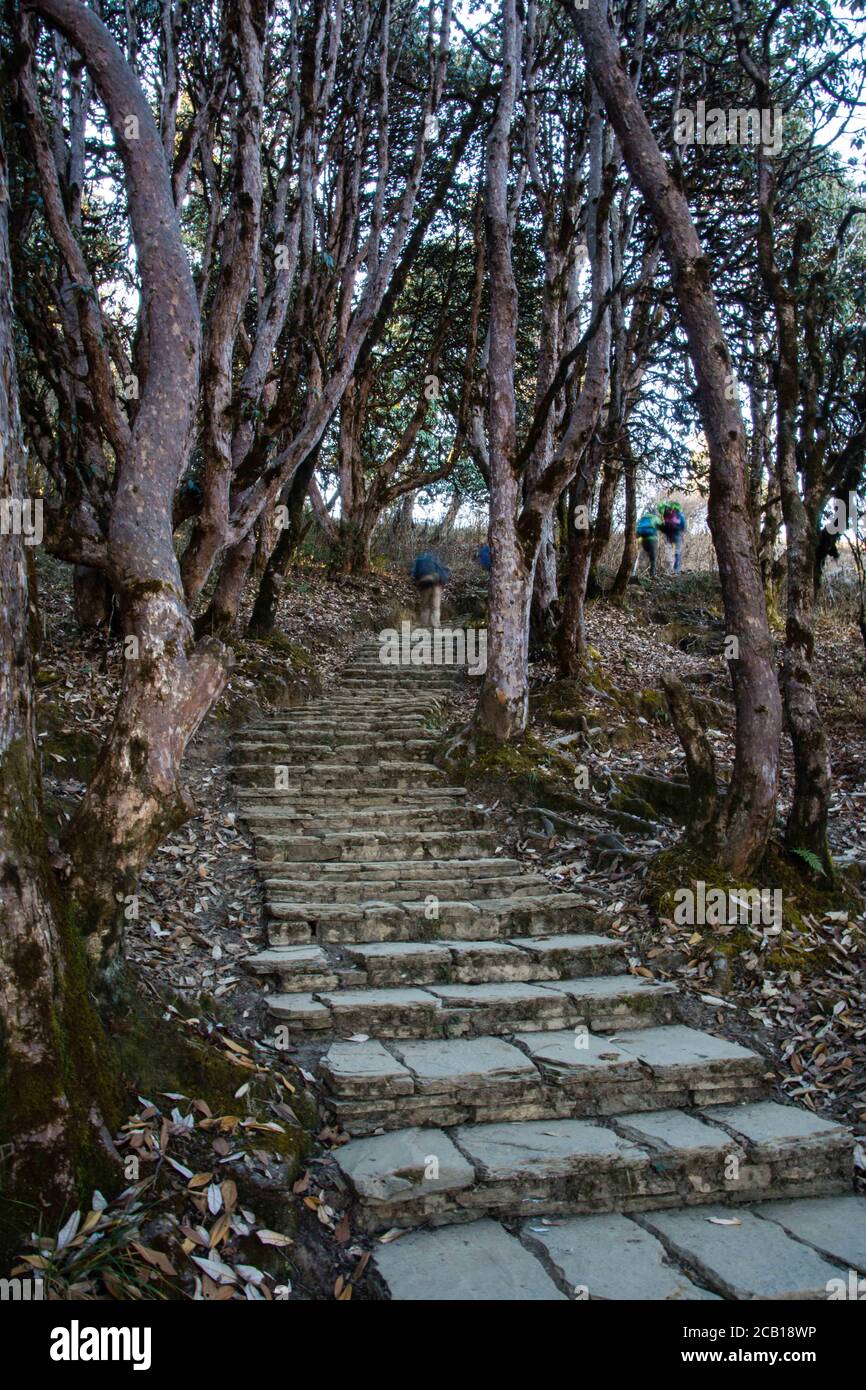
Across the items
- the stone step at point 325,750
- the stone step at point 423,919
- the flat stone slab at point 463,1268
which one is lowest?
the flat stone slab at point 463,1268

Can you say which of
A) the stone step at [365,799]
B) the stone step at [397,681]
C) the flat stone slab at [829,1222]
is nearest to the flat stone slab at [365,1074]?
the flat stone slab at [829,1222]

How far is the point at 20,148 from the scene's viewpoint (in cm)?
802

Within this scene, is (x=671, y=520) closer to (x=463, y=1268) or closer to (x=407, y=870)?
(x=407, y=870)

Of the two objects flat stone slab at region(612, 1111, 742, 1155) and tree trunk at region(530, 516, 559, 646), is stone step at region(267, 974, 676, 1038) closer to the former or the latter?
flat stone slab at region(612, 1111, 742, 1155)

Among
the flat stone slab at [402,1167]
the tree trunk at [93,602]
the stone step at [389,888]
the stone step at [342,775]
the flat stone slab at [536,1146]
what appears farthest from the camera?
the tree trunk at [93,602]

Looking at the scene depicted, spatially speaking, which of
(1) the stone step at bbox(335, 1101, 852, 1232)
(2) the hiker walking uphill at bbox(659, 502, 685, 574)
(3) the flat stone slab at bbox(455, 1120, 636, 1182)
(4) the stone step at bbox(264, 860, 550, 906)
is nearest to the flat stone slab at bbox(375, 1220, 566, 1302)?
(1) the stone step at bbox(335, 1101, 852, 1232)

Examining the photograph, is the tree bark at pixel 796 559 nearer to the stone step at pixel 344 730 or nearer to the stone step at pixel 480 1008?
the stone step at pixel 480 1008

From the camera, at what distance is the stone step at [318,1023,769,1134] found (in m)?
4.40

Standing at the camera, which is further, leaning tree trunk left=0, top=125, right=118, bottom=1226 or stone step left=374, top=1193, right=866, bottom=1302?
stone step left=374, top=1193, right=866, bottom=1302

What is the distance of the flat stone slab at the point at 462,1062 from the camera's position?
4.48m

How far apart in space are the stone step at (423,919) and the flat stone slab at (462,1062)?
3.62 ft

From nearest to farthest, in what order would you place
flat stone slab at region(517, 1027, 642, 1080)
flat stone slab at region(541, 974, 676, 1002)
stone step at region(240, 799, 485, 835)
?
flat stone slab at region(517, 1027, 642, 1080)
flat stone slab at region(541, 974, 676, 1002)
stone step at region(240, 799, 485, 835)

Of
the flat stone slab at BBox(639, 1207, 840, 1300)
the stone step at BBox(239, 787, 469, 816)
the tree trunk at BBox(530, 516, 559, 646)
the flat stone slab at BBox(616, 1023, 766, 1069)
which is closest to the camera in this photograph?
the flat stone slab at BBox(639, 1207, 840, 1300)

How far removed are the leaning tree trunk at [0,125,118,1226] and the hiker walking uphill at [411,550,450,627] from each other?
38.5ft
